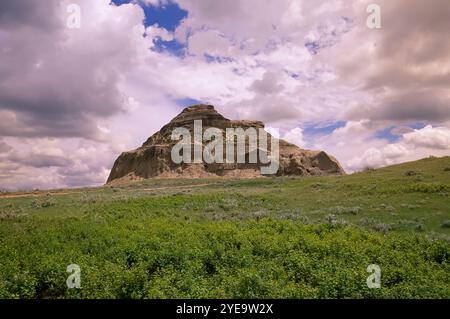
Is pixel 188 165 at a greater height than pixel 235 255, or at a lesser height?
greater

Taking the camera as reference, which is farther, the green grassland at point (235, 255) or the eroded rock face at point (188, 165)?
the eroded rock face at point (188, 165)

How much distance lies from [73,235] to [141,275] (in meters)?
8.26

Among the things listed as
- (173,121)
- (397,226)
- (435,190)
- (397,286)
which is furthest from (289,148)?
(397,286)

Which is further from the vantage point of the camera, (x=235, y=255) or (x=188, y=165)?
(x=188, y=165)

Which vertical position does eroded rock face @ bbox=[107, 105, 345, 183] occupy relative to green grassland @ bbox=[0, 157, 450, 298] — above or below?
above

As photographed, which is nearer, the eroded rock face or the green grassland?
the green grassland

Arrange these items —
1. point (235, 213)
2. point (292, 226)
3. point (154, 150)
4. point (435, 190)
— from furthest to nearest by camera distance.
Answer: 1. point (154, 150)
2. point (435, 190)
3. point (235, 213)
4. point (292, 226)

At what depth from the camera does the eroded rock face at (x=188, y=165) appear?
11919cm

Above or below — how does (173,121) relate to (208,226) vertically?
above

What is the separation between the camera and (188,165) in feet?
393

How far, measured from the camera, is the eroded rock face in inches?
4692
